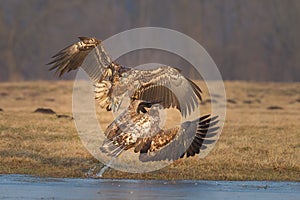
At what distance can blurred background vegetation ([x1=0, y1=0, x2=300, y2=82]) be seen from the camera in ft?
178

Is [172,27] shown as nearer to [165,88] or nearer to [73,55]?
[73,55]

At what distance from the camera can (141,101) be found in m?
14.0

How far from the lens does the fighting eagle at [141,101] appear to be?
13.6 meters

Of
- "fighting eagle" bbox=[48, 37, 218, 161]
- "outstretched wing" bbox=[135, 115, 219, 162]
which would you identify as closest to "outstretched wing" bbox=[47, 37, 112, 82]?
"fighting eagle" bbox=[48, 37, 218, 161]

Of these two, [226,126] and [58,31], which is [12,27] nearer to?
[58,31]

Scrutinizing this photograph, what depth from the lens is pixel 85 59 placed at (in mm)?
14555

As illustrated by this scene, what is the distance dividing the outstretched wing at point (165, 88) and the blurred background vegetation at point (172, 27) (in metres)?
36.1

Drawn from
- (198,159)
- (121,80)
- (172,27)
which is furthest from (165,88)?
(172,27)

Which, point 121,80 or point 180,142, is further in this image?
point 121,80

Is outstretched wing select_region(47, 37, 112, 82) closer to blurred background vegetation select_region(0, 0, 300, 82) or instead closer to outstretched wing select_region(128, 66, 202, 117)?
outstretched wing select_region(128, 66, 202, 117)

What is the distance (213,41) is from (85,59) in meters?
44.3

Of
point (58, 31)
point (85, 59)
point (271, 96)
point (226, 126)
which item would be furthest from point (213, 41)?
point (85, 59)

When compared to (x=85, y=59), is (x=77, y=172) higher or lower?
lower

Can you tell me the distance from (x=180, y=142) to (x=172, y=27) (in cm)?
4651
